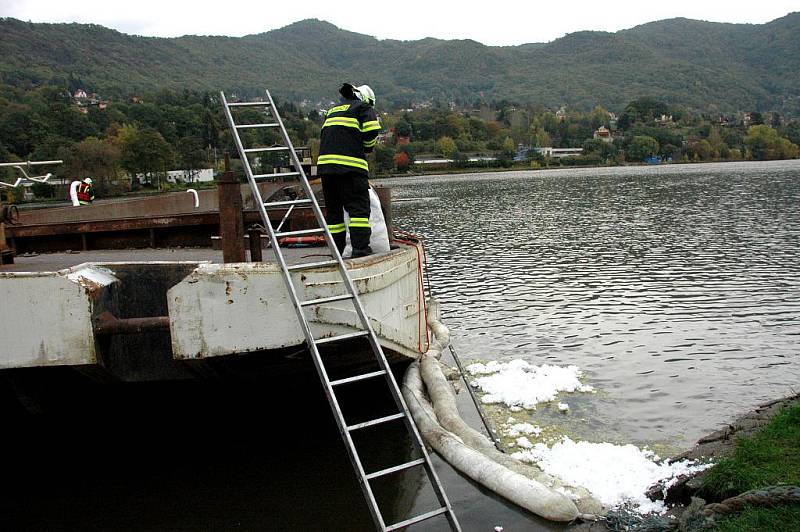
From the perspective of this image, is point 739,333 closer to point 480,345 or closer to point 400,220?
point 480,345

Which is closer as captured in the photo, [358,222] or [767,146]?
[358,222]

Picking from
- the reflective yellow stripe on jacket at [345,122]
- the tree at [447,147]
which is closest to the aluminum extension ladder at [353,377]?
the reflective yellow stripe on jacket at [345,122]

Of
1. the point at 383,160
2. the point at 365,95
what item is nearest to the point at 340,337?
the point at 365,95

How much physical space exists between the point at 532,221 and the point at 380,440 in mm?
29823

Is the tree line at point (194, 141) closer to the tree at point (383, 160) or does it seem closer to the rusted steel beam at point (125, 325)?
the tree at point (383, 160)

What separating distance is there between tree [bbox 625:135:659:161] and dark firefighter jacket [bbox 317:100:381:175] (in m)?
170

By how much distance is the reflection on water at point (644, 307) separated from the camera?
9445 millimetres

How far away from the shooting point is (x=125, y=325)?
5.98 meters

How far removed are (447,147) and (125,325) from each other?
17177 cm

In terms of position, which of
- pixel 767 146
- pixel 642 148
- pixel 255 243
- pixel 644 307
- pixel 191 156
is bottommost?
pixel 767 146

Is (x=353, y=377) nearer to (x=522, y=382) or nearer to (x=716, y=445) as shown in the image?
(x=716, y=445)

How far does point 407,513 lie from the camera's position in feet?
20.7

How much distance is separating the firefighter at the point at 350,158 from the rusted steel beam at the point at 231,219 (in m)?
0.87

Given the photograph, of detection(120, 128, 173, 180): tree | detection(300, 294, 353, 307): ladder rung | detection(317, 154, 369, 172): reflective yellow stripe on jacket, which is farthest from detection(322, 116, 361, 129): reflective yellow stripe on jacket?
detection(120, 128, 173, 180): tree
